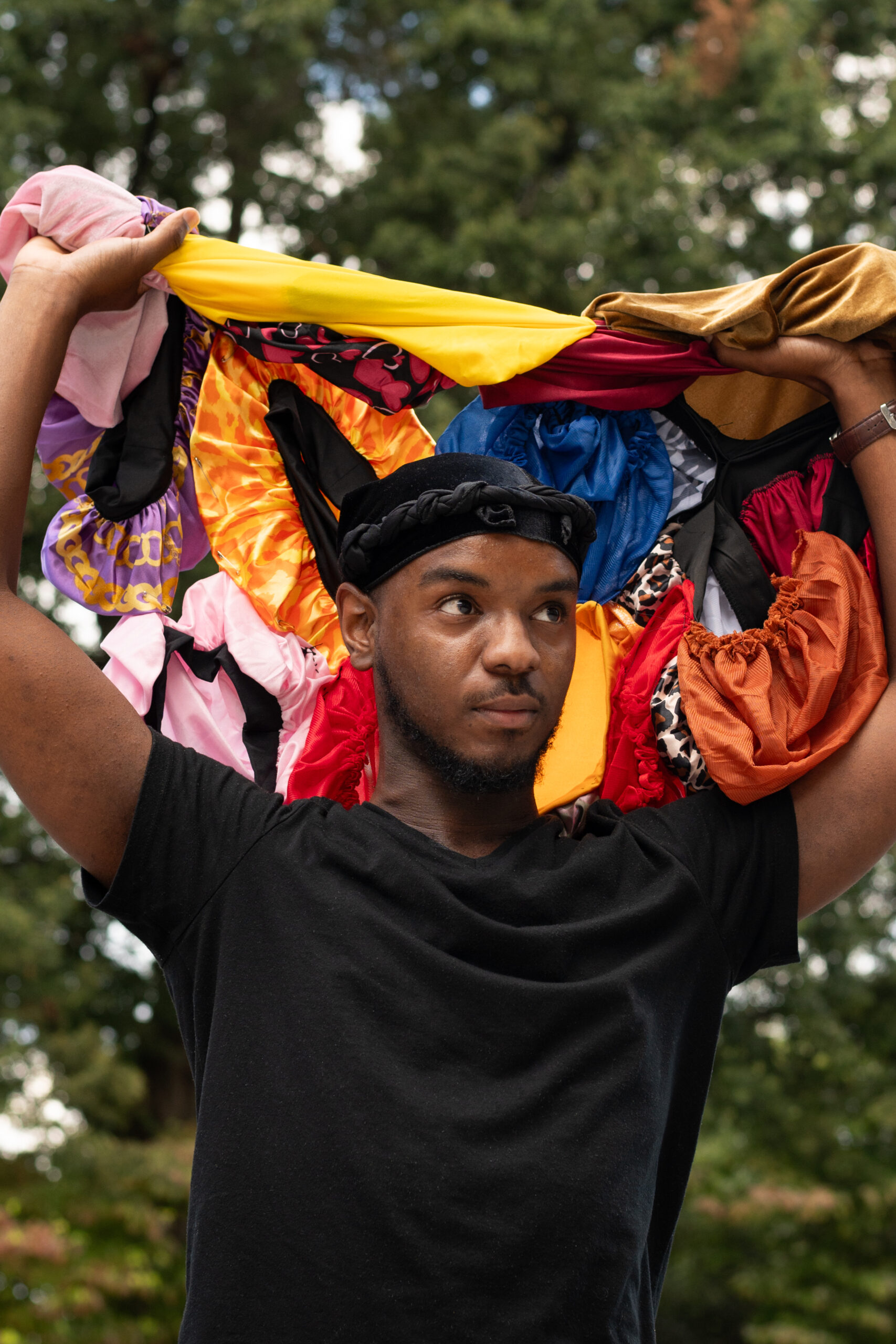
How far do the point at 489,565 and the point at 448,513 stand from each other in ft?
0.34

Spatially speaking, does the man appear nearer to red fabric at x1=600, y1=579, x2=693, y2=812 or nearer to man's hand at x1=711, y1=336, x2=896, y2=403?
man's hand at x1=711, y1=336, x2=896, y2=403

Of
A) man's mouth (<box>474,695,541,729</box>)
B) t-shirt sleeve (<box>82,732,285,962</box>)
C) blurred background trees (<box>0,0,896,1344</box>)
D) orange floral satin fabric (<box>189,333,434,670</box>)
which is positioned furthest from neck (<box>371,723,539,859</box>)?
blurred background trees (<box>0,0,896,1344</box>)

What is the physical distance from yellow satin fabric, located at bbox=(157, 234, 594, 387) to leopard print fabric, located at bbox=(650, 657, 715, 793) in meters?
0.60

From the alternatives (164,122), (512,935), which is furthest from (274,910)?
(164,122)

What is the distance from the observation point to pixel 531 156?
934 cm

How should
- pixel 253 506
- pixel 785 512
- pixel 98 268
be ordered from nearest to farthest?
pixel 98 268 < pixel 785 512 < pixel 253 506

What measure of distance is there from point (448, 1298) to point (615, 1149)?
285 mm

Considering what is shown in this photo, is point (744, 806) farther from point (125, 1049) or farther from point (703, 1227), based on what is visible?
point (703, 1227)

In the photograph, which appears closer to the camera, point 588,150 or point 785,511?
point 785,511

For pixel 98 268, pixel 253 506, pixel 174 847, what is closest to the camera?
pixel 174 847

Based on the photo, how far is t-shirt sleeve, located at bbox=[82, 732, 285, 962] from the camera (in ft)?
6.03

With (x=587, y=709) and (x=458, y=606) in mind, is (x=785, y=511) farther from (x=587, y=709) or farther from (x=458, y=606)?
(x=458, y=606)

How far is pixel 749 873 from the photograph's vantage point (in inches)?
76.9

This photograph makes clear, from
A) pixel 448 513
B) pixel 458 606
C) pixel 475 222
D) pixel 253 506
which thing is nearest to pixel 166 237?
pixel 253 506
